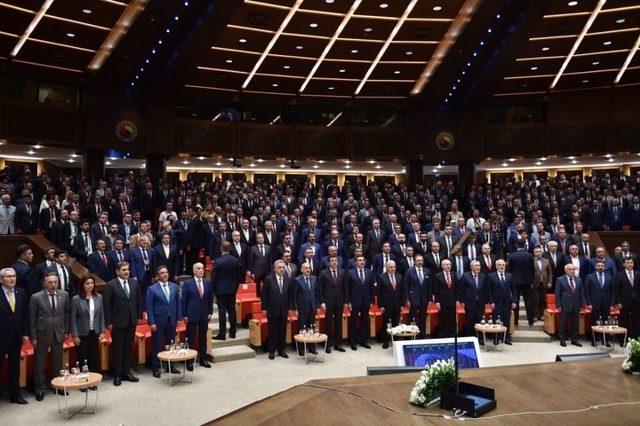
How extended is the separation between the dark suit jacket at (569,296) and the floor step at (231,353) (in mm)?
4640

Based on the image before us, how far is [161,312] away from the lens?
705 cm

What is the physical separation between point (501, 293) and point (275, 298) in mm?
3379

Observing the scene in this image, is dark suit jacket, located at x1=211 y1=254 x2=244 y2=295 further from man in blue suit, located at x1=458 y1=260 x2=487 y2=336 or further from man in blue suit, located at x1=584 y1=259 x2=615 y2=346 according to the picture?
man in blue suit, located at x1=584 y1=259 x2=615 y2=346

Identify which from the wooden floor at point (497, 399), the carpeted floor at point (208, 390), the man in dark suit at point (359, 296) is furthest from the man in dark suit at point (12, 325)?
the man in dark suit at point (359, 296)

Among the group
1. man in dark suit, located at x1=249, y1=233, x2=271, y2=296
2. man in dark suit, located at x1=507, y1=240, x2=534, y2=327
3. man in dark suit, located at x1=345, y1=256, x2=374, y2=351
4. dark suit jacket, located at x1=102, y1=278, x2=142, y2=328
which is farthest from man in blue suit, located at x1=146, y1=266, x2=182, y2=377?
man in dark suit, located at x1=507, y1=240, x2=534, y2=327

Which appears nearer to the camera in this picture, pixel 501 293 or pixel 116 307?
pixel 116 307

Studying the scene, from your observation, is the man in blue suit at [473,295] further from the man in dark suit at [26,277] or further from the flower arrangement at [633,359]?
the man in dark suit at [26,277]

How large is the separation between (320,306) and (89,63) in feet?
33.5

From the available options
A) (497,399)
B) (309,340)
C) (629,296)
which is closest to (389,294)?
(309,340)

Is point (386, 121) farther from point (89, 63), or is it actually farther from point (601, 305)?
point (601, 305)

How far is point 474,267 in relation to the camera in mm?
8672

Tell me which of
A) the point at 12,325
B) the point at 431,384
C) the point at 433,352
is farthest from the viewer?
the point at 12,325

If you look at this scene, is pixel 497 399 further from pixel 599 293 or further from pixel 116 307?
pixel 599 293

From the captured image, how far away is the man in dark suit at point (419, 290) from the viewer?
28.2 ft
